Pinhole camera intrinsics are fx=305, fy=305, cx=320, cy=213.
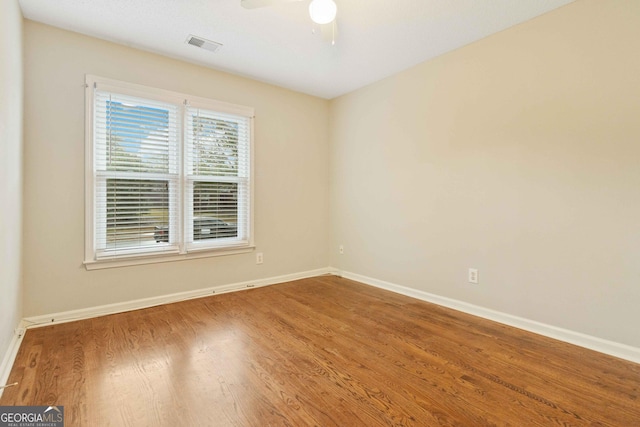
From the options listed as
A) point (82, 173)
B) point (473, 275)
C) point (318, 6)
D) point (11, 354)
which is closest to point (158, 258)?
point (82, 173)

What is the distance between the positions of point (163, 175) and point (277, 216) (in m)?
1.45

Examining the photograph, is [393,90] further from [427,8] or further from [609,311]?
[609,311]

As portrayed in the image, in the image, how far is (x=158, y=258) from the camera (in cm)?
318

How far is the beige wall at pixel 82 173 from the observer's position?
2.56 metres

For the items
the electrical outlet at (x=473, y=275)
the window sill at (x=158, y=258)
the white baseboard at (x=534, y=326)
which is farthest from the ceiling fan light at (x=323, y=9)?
the white baseboard at (x=534, y=326)

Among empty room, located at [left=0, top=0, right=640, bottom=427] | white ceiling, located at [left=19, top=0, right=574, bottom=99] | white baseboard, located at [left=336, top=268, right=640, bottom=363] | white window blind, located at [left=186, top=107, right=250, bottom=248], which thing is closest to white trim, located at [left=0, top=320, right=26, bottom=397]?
empty room, located at [left=0, top=0, right=640, bottom=427]

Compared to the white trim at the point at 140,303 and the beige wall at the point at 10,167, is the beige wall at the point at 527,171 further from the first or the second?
the beige wall at the point at 10,167

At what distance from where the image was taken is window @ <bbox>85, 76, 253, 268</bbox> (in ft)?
9.27

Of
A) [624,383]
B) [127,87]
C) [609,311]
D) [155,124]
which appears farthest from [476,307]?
[127,87]

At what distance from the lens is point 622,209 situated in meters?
2.13

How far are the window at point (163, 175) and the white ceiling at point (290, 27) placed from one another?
1.55 ft

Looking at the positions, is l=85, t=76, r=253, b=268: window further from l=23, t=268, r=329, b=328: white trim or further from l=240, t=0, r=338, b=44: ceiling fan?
l=240, t=0, r=338, b=44: ceiling fan

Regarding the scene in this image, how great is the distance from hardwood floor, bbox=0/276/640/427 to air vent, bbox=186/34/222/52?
8.44 ft

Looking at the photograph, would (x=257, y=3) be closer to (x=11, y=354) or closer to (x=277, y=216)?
(x=277, y=216)
